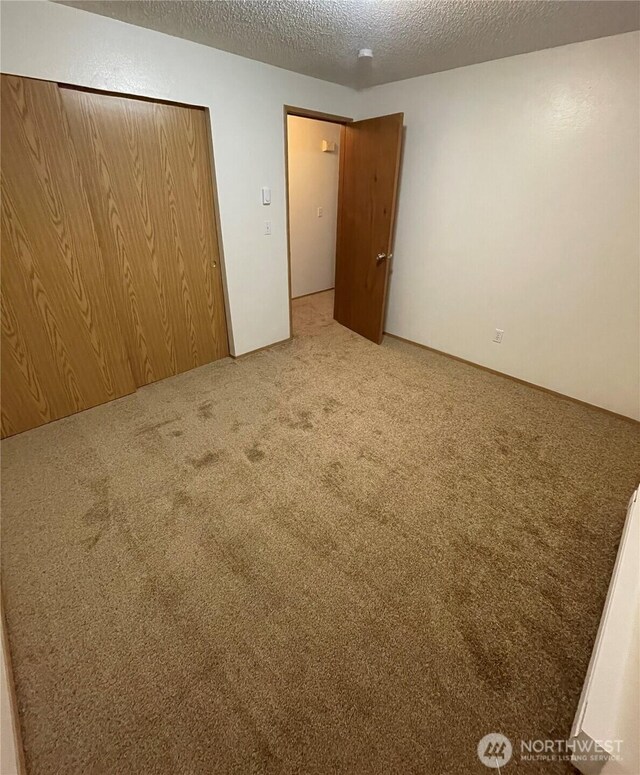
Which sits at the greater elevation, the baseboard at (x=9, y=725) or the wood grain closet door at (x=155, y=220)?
the wood grain closet door at (x=155, y=220)

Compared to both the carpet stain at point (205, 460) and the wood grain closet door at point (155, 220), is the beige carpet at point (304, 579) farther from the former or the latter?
the wood grain closet door at point (155, 220)

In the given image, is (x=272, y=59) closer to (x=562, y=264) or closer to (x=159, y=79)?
(x=159, y=79)

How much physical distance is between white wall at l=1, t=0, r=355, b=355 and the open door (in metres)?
0.44

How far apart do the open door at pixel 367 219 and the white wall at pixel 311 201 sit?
965 millimetres

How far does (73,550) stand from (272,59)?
3.24 metres

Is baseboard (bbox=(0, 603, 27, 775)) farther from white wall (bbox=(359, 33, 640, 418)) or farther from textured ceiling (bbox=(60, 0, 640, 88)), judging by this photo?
white wall (bbox=(359, 33, 640, 418))

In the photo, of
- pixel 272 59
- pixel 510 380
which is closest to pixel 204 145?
pixel 272 59

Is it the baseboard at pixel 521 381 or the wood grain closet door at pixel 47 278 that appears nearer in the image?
the wood grain closet door at pixel 47 278

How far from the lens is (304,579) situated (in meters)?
1.49

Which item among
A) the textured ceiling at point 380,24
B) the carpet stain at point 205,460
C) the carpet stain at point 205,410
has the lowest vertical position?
the carpet stain at point 205,460

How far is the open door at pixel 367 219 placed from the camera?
2976 millimetres

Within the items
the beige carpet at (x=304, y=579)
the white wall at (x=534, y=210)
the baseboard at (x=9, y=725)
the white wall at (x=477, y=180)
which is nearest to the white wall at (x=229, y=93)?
the white wall at (x=477, y=180)

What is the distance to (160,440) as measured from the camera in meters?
2.27

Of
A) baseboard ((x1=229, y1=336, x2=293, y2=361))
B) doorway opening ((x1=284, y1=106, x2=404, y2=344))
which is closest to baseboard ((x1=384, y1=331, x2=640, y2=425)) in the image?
doorway opening ((x1=284, y1=106, x2=404, y2=344))
